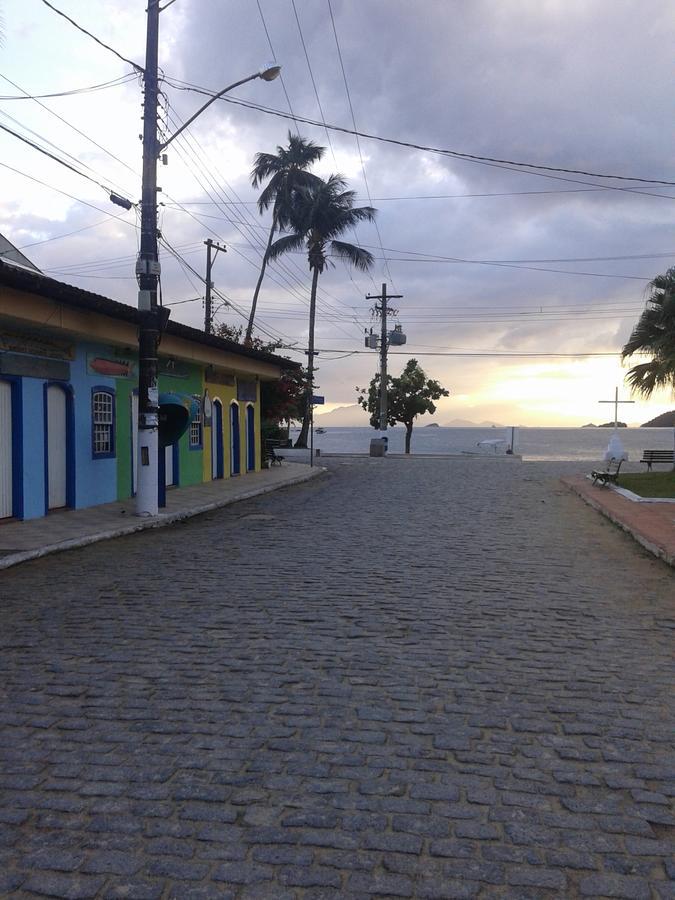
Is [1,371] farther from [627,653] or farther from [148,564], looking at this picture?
[627,653]

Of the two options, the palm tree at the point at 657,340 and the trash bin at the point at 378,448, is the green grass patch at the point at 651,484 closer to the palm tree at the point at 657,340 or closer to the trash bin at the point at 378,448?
the palm tree at the point at 657,340

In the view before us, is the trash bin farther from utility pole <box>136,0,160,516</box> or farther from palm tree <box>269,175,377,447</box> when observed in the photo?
utility pole <box>136,0,160,516</box>

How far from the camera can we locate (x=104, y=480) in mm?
16906

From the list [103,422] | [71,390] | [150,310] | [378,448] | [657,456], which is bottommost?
[378,448]

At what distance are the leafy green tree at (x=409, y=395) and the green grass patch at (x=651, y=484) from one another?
1216 inches

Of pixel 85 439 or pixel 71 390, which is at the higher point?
pixel 71 390

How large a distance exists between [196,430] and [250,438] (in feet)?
19.5

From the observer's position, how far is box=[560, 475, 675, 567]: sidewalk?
35.8ft

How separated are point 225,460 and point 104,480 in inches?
346

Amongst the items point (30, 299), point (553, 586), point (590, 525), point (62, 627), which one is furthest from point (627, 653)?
point (30, 299)

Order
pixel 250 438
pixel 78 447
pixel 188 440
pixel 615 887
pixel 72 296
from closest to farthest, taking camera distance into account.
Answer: pixel 615 887 < pixel 72 296 < pixel 78 447 < pixel 188 440 < pixel 250 438

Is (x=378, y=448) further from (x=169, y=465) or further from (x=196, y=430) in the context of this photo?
(x=169, y=465)

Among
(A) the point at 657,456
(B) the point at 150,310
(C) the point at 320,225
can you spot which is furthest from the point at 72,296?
(C) the point at 320,225

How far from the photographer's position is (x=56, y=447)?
15195 millimetres
